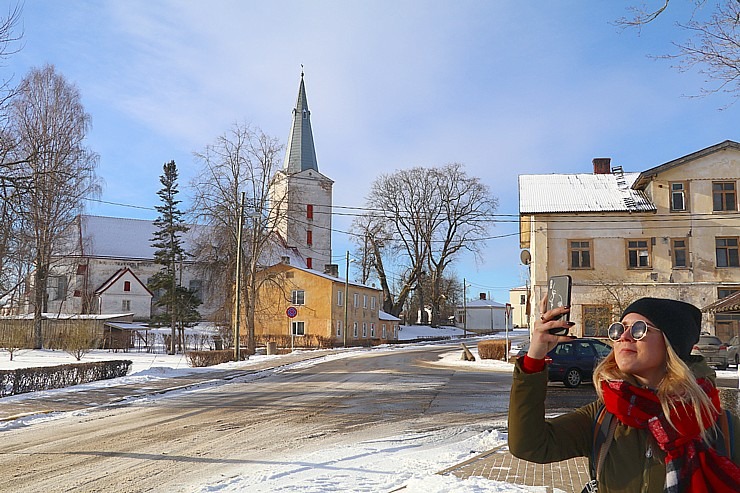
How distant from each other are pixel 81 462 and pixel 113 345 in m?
40.7

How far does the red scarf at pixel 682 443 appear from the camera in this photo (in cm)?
226

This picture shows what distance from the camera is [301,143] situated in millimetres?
80500

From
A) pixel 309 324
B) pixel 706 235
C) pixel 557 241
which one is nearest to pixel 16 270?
pixel 309 324

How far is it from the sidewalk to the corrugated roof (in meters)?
30.9

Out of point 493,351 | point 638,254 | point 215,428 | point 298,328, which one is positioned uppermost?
point 638,254

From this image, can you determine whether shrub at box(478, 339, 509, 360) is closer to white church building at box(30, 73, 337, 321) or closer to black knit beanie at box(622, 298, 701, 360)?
white church building at box(30, 73, 337, 321)

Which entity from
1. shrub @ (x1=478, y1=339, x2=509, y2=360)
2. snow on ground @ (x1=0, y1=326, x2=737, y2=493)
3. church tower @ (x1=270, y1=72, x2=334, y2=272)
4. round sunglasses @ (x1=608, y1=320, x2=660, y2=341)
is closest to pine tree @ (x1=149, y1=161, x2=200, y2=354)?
church tower @ (x1=270, y1=72, x2=334, y2=272)

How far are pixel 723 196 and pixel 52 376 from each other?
3401 centimetres

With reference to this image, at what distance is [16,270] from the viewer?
35531 millimetres

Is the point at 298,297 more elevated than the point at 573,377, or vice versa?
the point at 298,297

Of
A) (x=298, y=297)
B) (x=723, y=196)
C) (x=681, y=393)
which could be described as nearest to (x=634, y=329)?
(x=681, y=393)

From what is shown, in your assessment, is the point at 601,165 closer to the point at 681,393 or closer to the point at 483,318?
the point at 681,393

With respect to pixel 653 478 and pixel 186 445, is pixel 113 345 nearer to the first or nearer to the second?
pixel 186 445

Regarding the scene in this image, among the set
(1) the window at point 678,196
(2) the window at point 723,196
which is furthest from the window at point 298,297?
(2) the window at point 723,196
